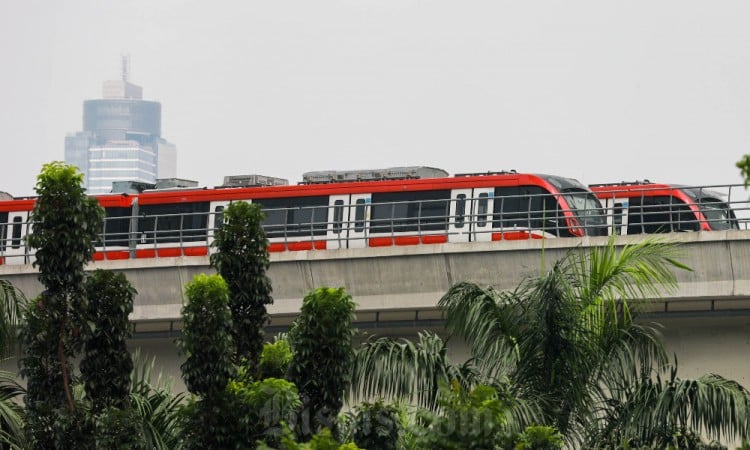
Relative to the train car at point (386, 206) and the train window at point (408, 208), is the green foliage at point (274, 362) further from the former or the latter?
the train window at point (408, 208)

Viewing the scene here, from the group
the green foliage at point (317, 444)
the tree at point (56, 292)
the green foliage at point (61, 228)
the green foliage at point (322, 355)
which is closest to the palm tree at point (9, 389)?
the tree at point (56, 292)

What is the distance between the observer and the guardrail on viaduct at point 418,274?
957 inches

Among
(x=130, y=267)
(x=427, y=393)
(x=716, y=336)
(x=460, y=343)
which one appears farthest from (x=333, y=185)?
(x=427, y=393)

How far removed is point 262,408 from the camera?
15.9 m

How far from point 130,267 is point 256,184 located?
10.1 m

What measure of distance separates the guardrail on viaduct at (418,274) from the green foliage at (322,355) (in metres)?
9.24

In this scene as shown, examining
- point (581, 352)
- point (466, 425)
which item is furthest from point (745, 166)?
point (581, 352)

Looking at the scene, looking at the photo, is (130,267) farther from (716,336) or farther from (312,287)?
(716,336)

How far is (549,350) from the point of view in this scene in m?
18.5

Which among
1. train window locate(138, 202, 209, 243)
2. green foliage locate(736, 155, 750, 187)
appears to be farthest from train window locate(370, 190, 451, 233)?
green foliage locate(736, 155, 750, 187)

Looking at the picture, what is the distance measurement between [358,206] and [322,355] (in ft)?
60.0

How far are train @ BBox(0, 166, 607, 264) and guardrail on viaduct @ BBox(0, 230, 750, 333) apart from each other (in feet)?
16.8

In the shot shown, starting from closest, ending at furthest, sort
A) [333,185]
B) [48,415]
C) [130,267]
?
[48,415], [130,267], [333,185]

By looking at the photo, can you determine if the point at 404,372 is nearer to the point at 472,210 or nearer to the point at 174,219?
the point at 472,210
